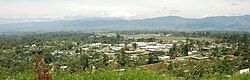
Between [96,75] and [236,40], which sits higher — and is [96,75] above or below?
above

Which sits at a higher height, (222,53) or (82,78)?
(82,78)

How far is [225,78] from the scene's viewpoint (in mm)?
10625

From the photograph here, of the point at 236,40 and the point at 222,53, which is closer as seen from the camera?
the point at 222,53

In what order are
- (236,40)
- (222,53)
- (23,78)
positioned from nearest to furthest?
(23,78), (222,53), (236,40)

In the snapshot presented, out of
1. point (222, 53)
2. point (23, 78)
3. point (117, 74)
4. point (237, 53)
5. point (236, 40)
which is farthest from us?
point (236, 40)

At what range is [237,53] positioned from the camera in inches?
2312

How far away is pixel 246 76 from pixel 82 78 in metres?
4.20

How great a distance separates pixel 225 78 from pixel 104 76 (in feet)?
10.7

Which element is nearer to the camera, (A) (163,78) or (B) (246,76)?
(A) (163,78)

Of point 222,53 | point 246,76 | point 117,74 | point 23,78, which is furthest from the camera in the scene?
point 222,53

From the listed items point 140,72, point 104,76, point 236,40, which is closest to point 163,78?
point 140,72

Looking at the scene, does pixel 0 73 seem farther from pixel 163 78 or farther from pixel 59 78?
pixel 163 78

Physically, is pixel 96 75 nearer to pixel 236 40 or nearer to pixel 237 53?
pixel 237 53

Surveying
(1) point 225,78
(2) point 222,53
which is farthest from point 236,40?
(1) point 225,78
